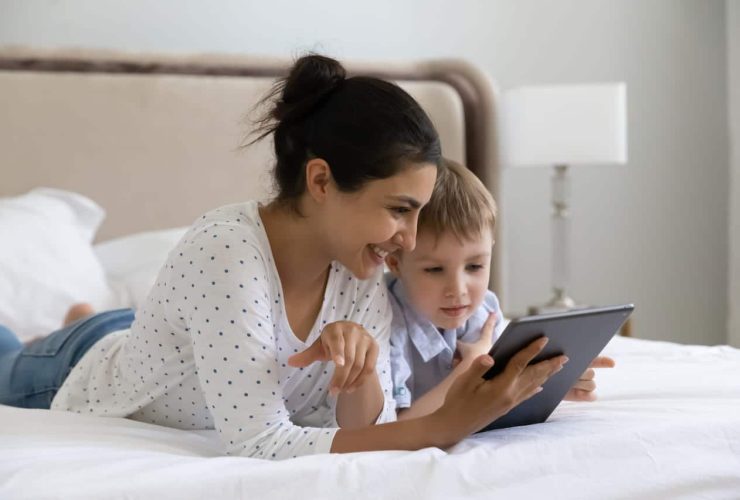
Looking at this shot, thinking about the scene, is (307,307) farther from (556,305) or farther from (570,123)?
(556,305)

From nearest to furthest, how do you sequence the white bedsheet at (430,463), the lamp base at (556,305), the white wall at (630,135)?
the white bedsheet at (430,463)
the lamp base at (556,305)
the white wall at (630,135)

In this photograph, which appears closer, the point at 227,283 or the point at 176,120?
the point at 227,283

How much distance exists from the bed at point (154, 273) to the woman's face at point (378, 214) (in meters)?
0.30

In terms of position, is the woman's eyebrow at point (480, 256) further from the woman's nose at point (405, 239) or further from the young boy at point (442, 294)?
the woman's nose at point (405, 239)

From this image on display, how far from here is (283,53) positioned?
3.34m

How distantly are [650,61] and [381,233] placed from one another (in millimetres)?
2882

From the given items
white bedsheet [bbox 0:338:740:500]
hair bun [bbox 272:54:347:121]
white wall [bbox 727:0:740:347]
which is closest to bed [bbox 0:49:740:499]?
white bedsheet [bbox 0:338:740:500]

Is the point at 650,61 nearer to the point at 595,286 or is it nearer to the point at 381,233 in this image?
the point at 595,286

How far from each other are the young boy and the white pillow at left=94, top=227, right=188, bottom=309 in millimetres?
1051

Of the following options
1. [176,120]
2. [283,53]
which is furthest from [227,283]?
[283,53]

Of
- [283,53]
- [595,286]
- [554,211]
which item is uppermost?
[283,53]

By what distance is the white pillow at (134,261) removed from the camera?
8.39 feet

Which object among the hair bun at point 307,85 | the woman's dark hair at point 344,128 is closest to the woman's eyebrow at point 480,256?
the woman's dark hair at point 344,128

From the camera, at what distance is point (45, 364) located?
1.91 m
